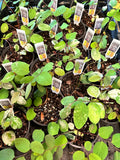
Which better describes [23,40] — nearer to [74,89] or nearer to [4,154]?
[74,89]

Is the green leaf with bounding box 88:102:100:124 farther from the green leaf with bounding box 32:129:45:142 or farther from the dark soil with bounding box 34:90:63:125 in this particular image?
the dark soil with bounding box 34:90:63:125

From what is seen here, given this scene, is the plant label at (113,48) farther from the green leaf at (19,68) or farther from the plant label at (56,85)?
the green leaf at (19,68)

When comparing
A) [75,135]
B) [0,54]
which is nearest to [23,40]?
[0,54]

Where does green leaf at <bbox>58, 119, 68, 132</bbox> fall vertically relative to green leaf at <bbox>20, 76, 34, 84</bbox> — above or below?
below

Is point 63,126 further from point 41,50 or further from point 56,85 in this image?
point 41,50

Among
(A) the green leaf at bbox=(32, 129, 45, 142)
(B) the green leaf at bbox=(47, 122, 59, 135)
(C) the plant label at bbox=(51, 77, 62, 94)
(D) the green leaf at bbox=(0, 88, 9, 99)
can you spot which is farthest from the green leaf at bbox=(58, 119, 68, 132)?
(D) the green leaf at bbox=(0, 88, 9, 99)

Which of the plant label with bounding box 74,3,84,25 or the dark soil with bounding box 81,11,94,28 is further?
the dark soil with bounding box 81,11,94,28

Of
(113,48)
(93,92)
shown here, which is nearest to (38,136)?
(93,92)
